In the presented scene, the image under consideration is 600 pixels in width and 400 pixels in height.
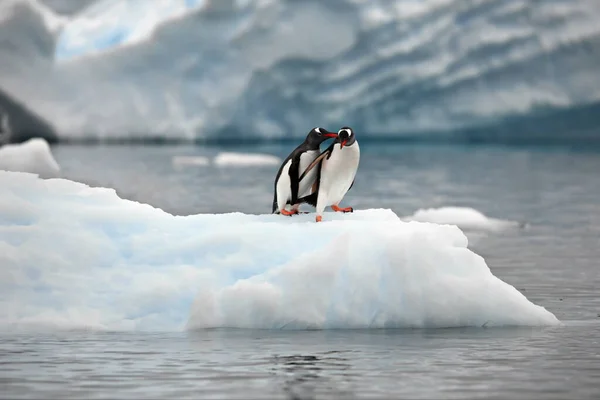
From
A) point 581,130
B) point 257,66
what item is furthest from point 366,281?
point 581,130

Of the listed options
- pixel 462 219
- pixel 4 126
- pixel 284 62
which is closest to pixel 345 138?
pixel 462 219

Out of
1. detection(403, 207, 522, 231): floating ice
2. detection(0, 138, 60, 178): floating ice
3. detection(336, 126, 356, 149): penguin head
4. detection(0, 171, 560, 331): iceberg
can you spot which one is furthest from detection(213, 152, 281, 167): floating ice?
detection(0, 171, 560, 331): iceberg

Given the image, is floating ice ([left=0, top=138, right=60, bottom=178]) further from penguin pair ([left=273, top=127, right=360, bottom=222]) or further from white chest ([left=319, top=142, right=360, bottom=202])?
white chest ([left=319, top=142, right=360, bottom=202])

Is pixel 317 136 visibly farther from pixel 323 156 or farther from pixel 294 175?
pixel 294 175

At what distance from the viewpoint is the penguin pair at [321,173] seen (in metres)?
7.83

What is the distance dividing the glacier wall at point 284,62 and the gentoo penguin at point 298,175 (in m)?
Result: 25.3

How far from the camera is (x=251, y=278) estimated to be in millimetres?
7094

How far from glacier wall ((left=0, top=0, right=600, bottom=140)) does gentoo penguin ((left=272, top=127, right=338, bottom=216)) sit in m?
25.3

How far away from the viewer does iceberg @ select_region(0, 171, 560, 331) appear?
7.09m

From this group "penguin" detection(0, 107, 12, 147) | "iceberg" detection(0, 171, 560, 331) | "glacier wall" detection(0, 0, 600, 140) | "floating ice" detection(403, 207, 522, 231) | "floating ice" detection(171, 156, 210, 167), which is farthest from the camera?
"penguin" detection(0, 107, 12, 147)

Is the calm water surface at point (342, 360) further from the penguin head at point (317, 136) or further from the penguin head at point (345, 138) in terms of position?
the penguin head at point (317, 136)

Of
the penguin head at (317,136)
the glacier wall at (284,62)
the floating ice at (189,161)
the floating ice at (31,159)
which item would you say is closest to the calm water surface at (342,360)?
the penguin head at (317,136)

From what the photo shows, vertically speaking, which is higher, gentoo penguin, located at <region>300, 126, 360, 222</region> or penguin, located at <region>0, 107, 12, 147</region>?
penguin, located at <region>0, 107, 12, 147</region>

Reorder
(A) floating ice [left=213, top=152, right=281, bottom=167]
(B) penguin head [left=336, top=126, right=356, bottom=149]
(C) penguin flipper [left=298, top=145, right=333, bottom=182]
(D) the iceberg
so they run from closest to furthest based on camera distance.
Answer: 1. (D) the iceberg
2. (B) penguin head [left=336, top=126, right=356, bottom=149]
3. (C) penguin flipper [left=298, top=145, right=333, bottom=182]
4. (A) floating ice [left=213, top=152, right=281, bottom=167]
